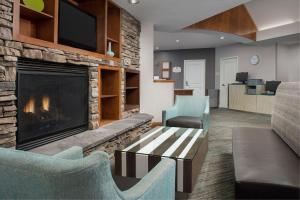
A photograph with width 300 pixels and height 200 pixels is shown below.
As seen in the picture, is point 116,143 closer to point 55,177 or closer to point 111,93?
point 111,93

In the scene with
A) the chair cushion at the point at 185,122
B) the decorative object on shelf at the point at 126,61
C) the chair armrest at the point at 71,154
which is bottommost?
the chair cushion at the point at 185,122

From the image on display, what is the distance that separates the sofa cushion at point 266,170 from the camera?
1247 millimetres

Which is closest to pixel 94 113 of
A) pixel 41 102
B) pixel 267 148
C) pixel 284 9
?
pixel 41 102

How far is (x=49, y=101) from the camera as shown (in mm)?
2523

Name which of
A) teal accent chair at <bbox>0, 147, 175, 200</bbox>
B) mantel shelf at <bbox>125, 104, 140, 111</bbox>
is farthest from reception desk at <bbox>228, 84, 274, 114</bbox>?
teal accent chair at <bbox>0, 147, 175, 200</bbox>

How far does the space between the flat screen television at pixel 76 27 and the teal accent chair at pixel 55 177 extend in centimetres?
213

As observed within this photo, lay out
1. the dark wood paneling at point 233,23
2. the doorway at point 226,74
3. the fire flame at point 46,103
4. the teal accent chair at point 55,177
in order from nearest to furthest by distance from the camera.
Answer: the teal accent chair at point 55,177
the fire flame at point 46,103
the dark wood paneling at point 233,23
the doorway at point 226,74

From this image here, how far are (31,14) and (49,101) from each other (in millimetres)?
935

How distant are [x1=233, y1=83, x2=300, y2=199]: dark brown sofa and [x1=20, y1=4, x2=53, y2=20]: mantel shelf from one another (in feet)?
7.53

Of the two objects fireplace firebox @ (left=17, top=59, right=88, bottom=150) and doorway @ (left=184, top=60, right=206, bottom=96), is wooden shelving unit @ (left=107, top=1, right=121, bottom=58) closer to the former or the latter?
fireplace firebox @ (left=17, top=59, right=88, bottom=150)

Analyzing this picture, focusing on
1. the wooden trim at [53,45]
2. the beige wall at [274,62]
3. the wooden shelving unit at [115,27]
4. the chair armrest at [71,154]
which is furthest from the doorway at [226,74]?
the chair armrest at [71,154]

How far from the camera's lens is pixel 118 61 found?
153 inches

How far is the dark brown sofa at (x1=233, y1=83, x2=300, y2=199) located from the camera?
126cm

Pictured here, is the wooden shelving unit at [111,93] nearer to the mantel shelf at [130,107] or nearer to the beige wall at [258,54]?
the mantel shelf at [130,107]
